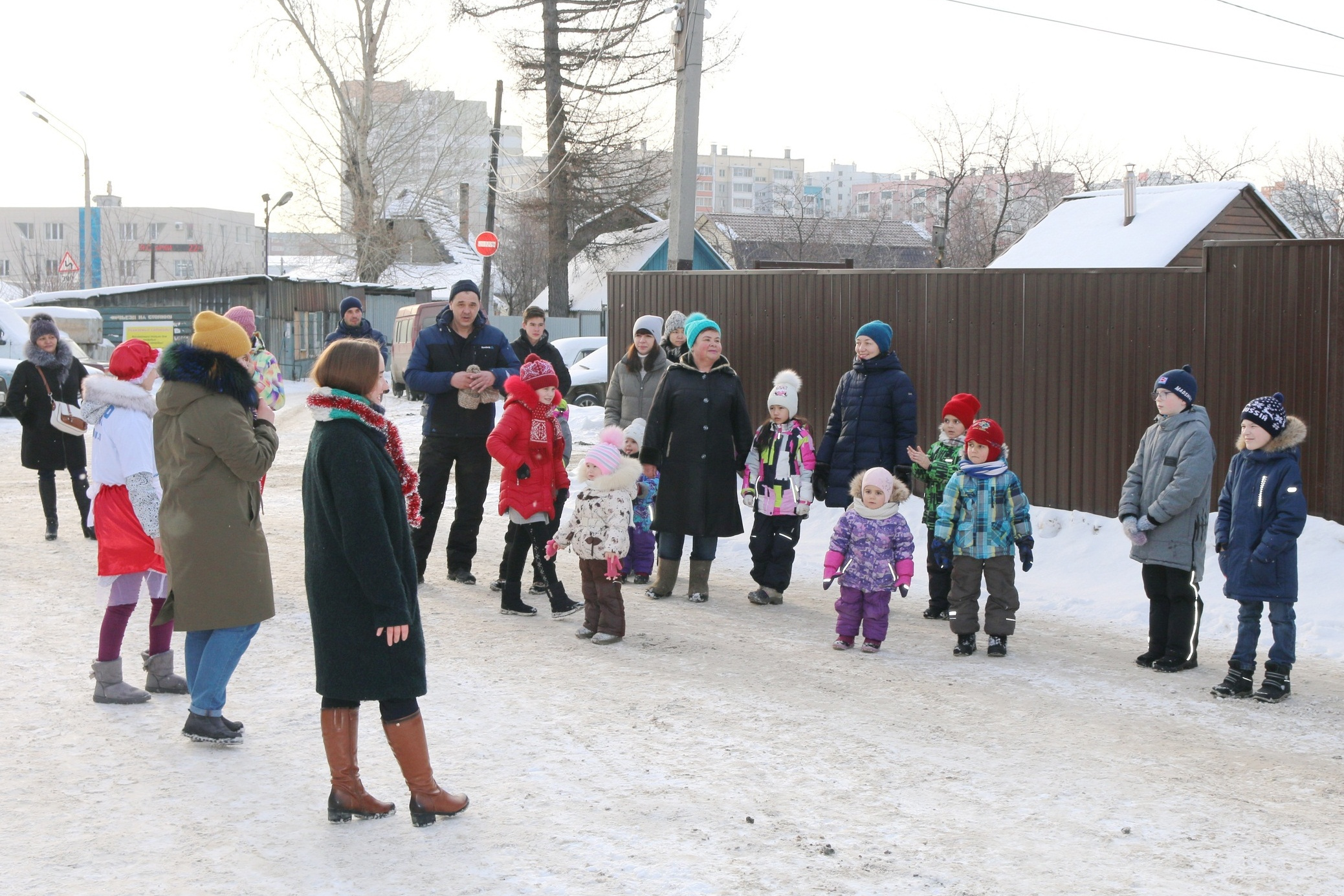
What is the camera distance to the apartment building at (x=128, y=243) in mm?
75519

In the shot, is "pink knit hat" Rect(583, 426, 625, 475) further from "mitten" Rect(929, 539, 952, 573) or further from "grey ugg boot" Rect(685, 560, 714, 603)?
"mitten" Rect(929, 539, 952, 573)

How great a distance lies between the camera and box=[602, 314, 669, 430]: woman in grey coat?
30.0ft

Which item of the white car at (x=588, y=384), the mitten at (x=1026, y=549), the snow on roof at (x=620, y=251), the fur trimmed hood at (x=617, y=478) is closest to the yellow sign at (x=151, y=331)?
the white car at (x=588, y=384)

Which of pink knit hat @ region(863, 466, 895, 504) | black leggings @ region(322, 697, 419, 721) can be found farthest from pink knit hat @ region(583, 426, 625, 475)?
black leggings @ region(322, 697, 419, 721)

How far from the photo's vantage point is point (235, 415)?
4836mm

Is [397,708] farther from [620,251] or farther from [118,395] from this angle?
[620,251]

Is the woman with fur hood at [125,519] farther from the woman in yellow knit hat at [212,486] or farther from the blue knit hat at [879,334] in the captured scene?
the blue knit hat at [879,334]

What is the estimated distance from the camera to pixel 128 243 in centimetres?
8350

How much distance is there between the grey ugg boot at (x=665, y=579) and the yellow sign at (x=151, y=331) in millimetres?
22569

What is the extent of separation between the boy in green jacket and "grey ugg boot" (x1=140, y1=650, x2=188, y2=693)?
4.40 meters

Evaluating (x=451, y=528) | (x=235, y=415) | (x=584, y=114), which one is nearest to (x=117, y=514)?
(x=235, y=415)

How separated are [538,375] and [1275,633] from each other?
4258 mm

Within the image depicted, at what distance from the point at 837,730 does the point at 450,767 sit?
1.65 metres

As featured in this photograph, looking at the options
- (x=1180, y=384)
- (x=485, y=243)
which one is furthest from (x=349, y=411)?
(x=485, y=243)
